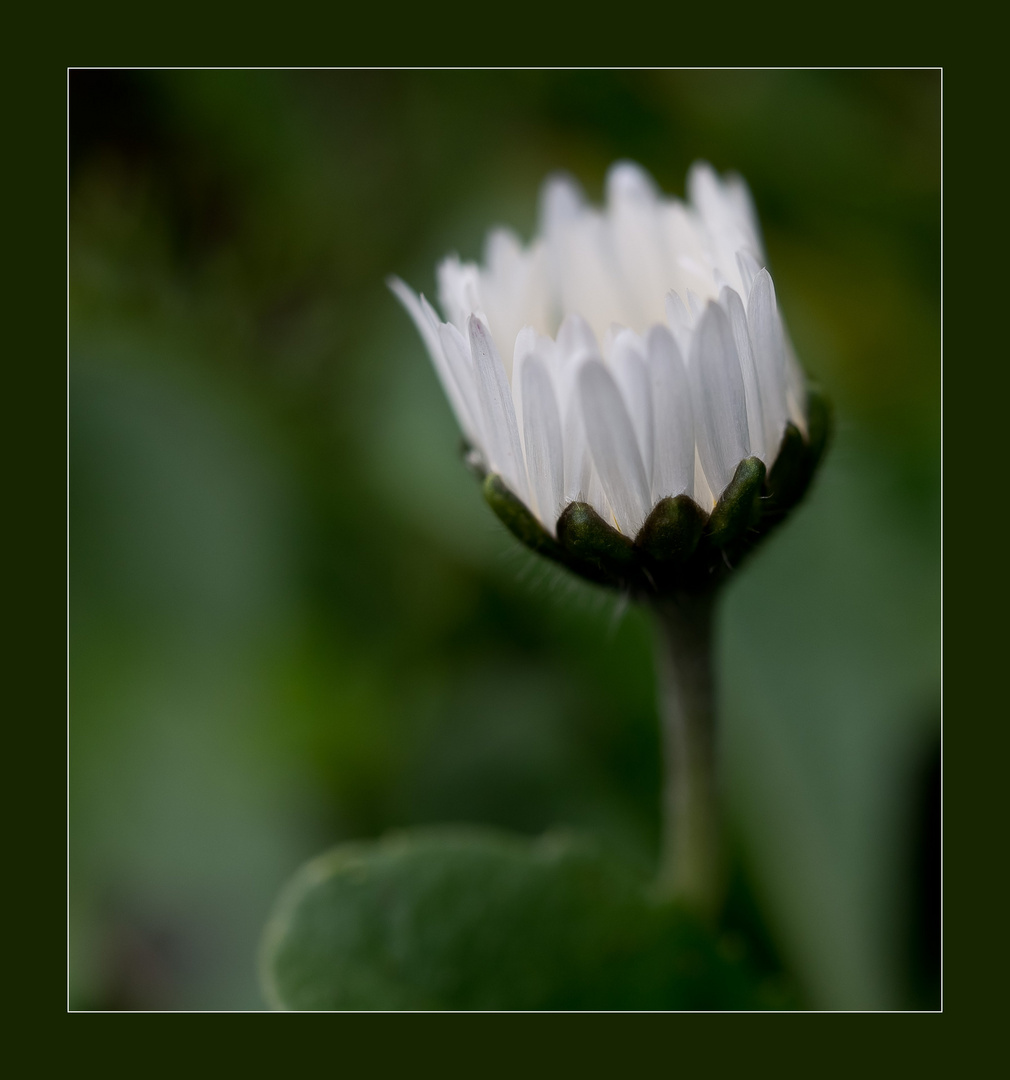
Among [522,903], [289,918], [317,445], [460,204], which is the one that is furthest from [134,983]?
[460,204]

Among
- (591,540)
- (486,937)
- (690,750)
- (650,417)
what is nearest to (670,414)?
(650,417)

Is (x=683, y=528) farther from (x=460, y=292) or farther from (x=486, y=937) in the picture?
(x=486, y=937)

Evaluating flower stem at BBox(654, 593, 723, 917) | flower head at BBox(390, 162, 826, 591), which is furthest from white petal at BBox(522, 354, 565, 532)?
flower stem at BBox(654, 593, 723, 917)

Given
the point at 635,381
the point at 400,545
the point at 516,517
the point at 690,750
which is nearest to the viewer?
the point at 635,381

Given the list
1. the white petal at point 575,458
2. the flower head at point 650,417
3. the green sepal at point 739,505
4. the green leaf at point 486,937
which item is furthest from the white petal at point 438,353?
the green leaf at point 486,937

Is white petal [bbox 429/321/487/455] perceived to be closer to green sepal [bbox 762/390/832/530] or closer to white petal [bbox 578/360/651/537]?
white petal [bbox 578/360/651/537]
